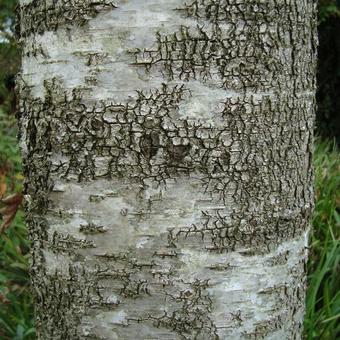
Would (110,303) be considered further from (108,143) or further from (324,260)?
(324,260)

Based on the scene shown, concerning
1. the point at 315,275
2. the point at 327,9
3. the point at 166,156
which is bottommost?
the point at 315,275

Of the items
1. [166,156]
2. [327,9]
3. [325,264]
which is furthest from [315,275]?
[327,9]

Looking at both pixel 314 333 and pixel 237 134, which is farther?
pixel 314 333

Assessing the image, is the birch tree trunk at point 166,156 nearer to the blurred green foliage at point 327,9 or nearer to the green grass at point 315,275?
the green grass at point 315,275

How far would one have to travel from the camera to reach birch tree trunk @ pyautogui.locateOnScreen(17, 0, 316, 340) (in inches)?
40.3

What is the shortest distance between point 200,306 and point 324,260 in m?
1.55

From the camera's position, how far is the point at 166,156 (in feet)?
3.42

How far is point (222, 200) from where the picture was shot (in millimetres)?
1070

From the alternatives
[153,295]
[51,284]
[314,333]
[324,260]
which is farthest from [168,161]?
[324,260]

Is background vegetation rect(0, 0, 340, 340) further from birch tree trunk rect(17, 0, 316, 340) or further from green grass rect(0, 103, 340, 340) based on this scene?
birch tree trunk rect(17, 0, 316, 340)

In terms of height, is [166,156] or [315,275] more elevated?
[166,156]

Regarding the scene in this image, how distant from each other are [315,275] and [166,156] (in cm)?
148

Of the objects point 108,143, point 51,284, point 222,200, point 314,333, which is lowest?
point 314,333

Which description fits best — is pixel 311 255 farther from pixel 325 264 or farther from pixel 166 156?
pixel 166 156
